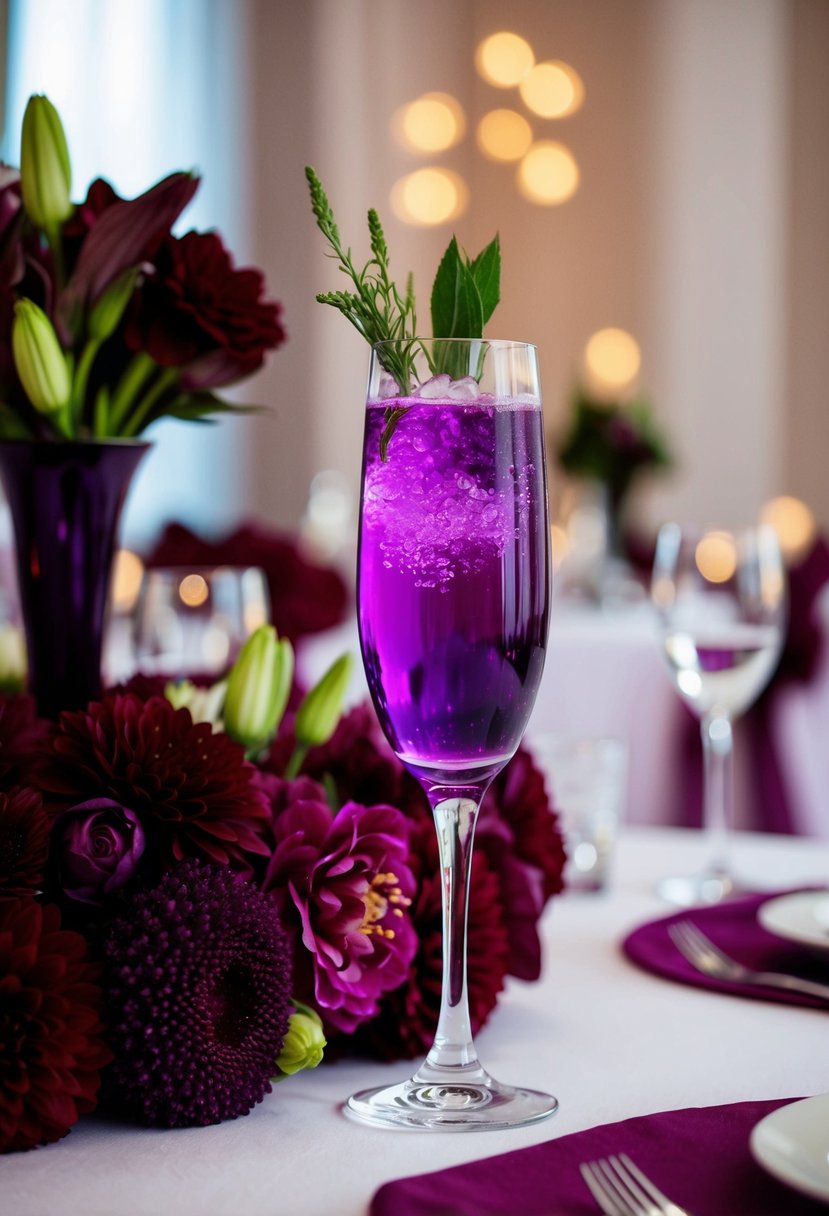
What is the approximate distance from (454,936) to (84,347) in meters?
0.41

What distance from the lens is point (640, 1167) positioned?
543mm

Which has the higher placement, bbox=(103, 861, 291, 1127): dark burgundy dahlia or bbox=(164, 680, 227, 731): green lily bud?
bbox=(164, 680, 227, 731): green lily bud

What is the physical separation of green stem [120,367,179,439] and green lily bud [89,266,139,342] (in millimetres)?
47

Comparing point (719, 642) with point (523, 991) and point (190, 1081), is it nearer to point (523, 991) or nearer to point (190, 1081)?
point (523, 991)

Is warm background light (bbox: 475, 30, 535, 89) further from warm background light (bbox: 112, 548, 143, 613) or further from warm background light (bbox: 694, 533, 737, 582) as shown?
warm background light (bbox: 694, 533, 737, 582)

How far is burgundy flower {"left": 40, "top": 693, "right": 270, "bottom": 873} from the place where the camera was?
0.65 metres

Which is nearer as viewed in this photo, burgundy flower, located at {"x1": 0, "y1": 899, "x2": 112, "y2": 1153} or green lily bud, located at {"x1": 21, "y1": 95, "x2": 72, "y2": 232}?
burgundy flower, located at {"x1": 0, "y1": 899, "x2": 112, "y2": 1153}

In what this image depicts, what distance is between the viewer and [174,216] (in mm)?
787

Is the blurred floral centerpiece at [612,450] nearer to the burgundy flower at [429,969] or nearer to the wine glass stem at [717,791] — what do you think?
the wine glass stem at [717,791]

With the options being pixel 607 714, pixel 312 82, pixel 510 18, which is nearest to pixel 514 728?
pixel 607 714

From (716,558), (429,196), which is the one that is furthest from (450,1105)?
(429,196)

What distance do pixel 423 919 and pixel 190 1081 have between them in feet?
0.53

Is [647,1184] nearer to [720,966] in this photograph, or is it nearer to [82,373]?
[720,966]

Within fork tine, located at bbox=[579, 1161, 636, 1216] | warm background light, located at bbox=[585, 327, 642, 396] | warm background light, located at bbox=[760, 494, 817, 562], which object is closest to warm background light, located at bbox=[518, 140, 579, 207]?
warm background light, located at bbox=[585, 327, 642, 396]
